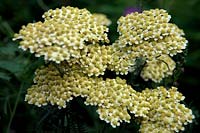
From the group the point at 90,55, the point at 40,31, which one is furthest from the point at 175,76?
the point at 40,31

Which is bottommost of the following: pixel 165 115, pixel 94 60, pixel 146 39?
pixel 165 115

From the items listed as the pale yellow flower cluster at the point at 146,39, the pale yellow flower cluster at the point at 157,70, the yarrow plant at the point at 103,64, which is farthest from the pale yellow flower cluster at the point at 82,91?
the pale yellow flower cluster at the point at 157,70

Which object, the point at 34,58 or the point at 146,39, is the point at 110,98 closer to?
the point at 146,39

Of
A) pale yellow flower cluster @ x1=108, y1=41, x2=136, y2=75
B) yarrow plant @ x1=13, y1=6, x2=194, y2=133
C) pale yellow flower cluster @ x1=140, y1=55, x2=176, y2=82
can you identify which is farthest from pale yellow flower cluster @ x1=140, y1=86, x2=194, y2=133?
pale yellow flower cluster @ x1=140, y1=55, x2=176, y2=82

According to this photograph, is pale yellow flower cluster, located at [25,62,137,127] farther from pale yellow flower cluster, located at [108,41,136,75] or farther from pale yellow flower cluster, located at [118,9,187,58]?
pale yellow flower cluster, located at [118,9,187,58]

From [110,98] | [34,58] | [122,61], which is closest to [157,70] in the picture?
[122,61]
